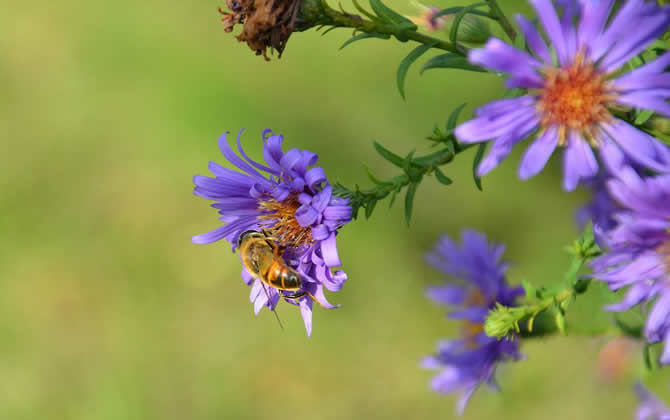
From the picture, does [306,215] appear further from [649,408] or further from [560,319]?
[649,408]

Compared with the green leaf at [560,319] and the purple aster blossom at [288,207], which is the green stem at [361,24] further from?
the green leaf at [560,319]

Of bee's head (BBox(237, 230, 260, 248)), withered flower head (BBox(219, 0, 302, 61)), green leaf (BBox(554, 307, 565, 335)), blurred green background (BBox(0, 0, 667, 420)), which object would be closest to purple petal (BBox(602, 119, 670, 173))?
green leaf (BBox(554, 307, 565, 335))

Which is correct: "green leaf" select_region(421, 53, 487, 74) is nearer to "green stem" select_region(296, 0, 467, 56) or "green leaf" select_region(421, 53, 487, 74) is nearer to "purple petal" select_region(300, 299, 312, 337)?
"green stem" select_region(296, 0, 467, 56)

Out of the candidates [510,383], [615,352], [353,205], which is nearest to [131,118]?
[510,383]

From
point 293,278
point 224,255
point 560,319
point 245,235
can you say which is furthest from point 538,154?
point 224,255

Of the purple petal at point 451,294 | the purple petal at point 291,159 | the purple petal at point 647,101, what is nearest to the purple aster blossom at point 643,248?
the purple petal at point 647,101
